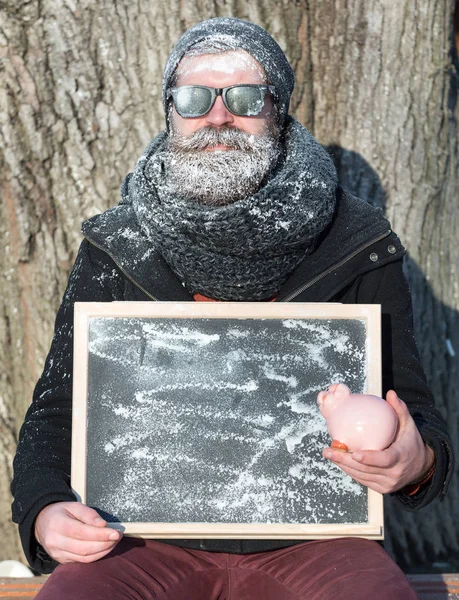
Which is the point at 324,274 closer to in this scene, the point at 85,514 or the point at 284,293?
the point at 284,293

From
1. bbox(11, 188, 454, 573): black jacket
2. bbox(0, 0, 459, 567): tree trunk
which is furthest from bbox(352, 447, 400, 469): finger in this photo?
bbox(0, 0, 459, 567): tree trunk

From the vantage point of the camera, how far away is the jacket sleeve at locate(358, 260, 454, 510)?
2.20 meters

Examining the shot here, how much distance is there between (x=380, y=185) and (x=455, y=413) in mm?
1018

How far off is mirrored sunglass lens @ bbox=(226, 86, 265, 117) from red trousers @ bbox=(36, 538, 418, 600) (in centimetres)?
123

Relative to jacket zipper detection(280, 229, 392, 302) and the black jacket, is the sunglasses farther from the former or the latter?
jacket zipper detection(280, 229, 392, 302)

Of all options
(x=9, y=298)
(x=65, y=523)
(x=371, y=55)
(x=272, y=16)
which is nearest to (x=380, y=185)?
(x=371, y=55)

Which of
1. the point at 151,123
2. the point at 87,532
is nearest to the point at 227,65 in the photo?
the point at 151,123

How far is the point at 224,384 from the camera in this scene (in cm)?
219

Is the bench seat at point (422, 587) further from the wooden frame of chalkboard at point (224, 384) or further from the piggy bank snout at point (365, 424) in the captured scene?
the piggy bank snout at point (365, 424)

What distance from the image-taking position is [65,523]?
202cm

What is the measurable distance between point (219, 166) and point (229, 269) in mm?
299

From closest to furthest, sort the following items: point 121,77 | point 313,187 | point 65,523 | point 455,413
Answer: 1. point 65,523
2. point 313,187
3. point 121,77
4. point 455,413

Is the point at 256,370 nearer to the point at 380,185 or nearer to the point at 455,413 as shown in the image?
the point at 380,185

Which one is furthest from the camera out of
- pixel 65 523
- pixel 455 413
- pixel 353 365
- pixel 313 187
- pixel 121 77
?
pixel 455 413
